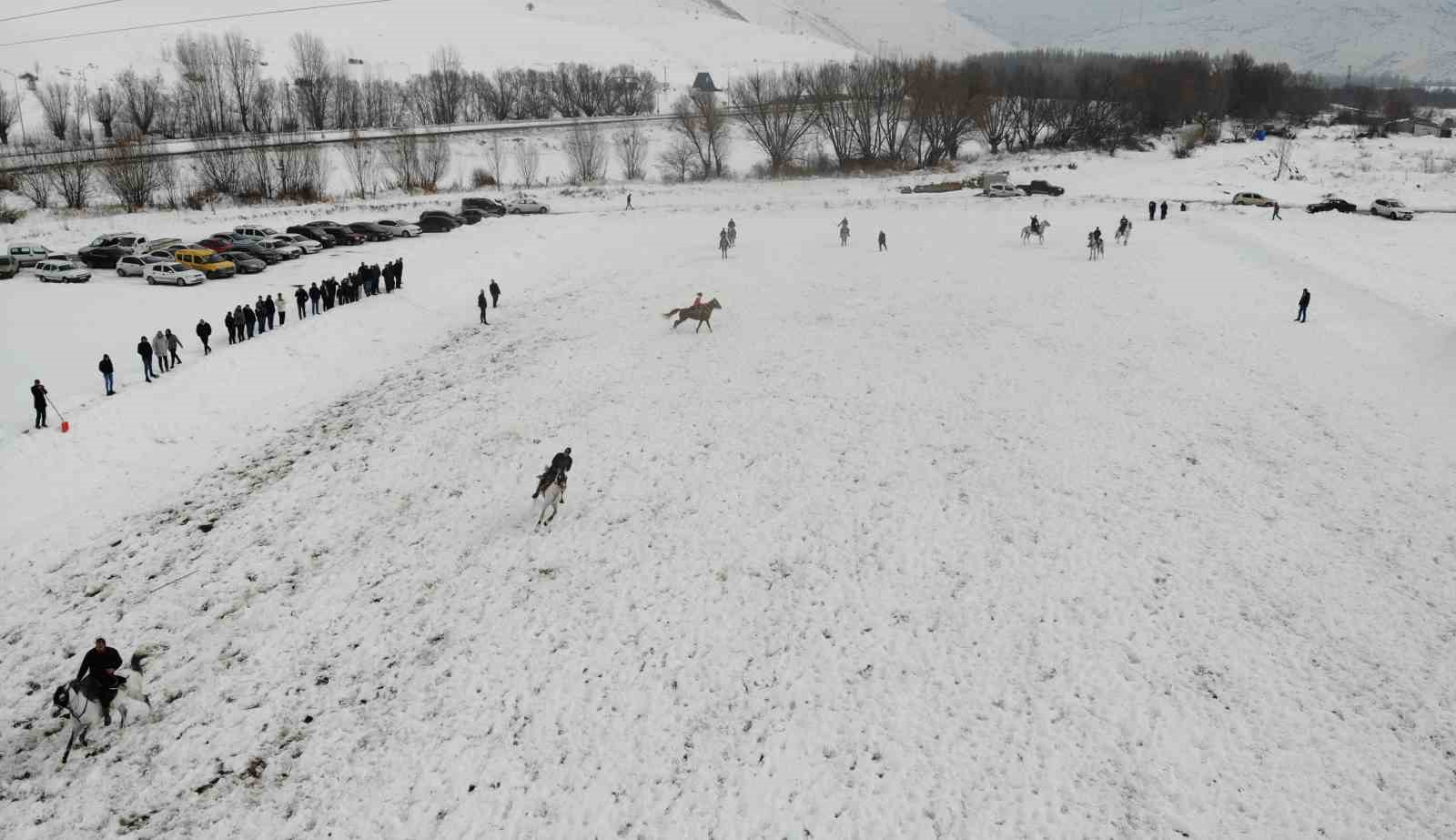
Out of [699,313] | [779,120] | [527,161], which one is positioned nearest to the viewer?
[699,313]

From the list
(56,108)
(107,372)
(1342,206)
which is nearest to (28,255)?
(107,372)

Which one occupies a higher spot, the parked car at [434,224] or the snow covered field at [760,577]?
the parked car at [434,224]

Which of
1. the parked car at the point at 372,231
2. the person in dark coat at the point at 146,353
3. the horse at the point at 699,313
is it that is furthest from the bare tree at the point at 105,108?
the horse at the point at 699,313

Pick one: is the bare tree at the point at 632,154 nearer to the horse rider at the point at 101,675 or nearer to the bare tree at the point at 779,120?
the bare tree at the point at 779,120

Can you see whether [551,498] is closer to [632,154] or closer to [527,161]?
[632,154]

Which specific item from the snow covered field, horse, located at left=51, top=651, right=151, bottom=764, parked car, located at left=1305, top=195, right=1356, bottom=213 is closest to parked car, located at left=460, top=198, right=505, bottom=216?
the snow covered field

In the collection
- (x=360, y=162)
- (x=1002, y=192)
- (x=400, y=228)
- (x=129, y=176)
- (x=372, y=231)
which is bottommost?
(x=372, y=231)

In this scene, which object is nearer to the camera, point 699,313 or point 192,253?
point 699,313
